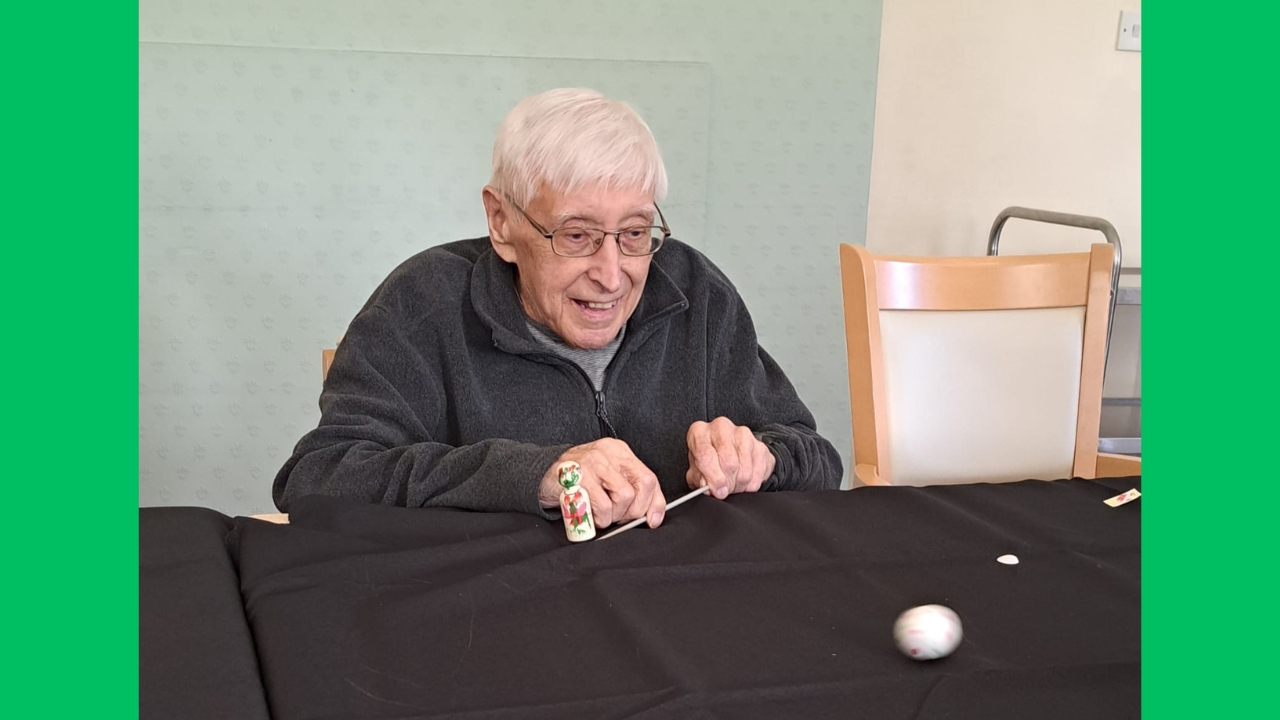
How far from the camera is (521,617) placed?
2.92ft

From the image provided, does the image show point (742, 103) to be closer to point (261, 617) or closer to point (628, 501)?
point (628, 501)

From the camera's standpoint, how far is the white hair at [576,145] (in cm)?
145

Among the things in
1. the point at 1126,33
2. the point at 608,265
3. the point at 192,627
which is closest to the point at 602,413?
the point at 608,265

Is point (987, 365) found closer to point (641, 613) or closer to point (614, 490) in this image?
point (614, 490)

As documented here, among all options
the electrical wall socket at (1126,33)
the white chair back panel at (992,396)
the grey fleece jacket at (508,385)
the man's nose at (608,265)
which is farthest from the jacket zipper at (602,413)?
the electrical wall socket at (1126,33)

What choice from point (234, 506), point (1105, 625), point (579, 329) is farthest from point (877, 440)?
point (234, 506)

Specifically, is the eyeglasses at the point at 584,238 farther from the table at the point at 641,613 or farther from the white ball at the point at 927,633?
the white ball at the point at 927,633

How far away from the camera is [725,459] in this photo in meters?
1.31

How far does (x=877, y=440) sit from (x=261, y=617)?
1117mm

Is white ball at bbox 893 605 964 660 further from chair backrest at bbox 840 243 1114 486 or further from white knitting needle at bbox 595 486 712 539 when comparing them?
chair backrest at bbox 840 243 1114 486

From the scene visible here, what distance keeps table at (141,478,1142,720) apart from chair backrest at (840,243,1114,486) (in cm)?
58

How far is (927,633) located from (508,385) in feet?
2.72

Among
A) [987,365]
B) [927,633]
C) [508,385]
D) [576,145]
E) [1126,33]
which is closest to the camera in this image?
[927,633]

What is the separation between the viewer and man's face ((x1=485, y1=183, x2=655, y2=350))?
1486 mm
